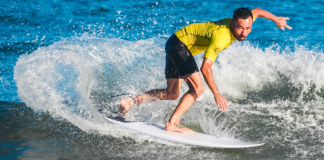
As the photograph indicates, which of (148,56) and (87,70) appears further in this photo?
(148,56)

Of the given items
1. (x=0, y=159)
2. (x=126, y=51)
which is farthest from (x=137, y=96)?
(x=126, y=51)

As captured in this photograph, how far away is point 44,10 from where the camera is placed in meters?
10.6

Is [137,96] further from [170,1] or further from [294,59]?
[170,1]

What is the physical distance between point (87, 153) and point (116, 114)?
1.03 meters

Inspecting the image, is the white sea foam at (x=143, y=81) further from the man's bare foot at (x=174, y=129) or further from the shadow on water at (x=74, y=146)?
the man's bare foot at (x=174, y=129)

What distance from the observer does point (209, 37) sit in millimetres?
4129

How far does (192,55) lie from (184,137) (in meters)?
1.04

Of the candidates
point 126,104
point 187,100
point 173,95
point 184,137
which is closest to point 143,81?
point 126,104

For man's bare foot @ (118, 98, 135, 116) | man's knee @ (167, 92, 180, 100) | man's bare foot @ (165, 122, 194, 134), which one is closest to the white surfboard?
man's bare foot @ (165, 122, 194, 134)

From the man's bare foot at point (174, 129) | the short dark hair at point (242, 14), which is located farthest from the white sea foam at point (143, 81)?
the short dark hair at point (242, 14)

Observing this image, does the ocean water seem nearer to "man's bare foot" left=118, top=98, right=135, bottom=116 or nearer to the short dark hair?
"man's bare foot" left=118, top=98, right=135, bottom=116

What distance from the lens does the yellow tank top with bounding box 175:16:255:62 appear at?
3916 mm

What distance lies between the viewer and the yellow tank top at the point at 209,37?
392cm

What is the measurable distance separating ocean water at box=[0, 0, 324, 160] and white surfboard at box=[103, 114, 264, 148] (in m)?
0.10
